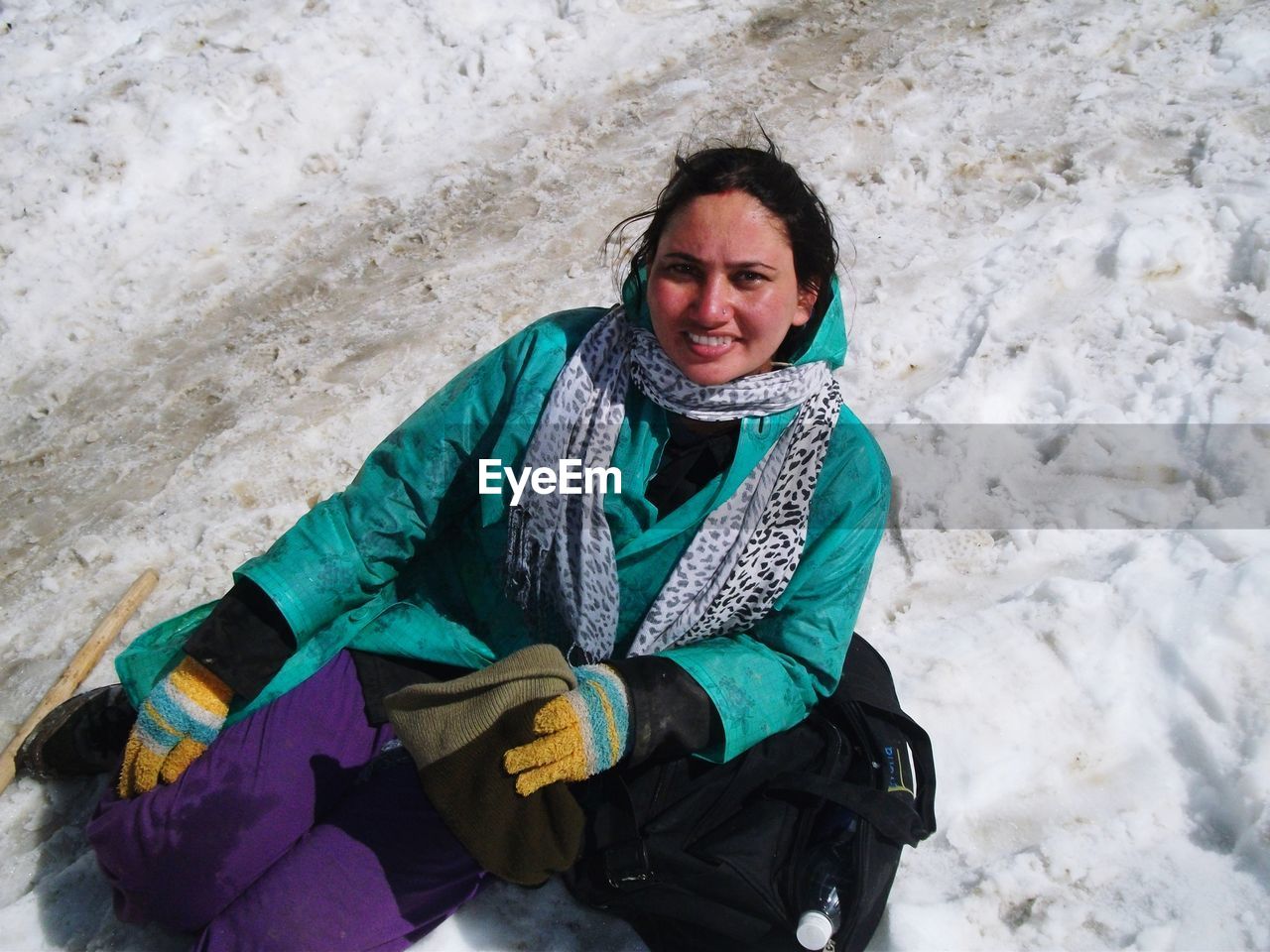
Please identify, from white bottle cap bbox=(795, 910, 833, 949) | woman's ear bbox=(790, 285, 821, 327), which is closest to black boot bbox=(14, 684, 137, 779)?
white bottle cap bbox=(795, 910, 833, 949)

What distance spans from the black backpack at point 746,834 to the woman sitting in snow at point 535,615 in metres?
0.14

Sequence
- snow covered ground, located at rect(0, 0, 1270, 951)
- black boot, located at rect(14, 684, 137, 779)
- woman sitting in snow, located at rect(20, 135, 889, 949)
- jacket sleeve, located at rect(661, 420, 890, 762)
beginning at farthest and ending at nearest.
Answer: black boot, located at rect(14, 684, 137, 779), snow covered ground, located at rect(0, 0, 1270, 951), jacket sleeve, located at rect(661, 420, 890, 762), woman sitting in snow, located at rect(20, 135, 889, 949)

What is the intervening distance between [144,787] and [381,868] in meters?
0.60

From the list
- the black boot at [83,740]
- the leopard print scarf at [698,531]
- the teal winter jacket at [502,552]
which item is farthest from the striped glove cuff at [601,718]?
the black boot at [83,740]

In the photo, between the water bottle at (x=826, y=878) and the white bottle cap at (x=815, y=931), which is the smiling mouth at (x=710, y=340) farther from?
the white bottle cap at (x=815, y=931)

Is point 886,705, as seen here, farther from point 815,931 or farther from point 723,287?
point 723,287

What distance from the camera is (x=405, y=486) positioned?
2320mm

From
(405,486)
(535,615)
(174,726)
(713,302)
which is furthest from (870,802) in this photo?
(174,726)

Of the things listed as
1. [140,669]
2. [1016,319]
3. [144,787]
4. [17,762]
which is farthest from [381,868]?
[1016,319]

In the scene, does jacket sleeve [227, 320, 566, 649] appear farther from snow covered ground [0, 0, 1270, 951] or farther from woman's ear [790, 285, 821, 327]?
snow covered ground [0, 0, 1270, 951]

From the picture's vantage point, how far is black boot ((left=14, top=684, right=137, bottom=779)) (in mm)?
2613

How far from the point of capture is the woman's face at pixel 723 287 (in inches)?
80.7

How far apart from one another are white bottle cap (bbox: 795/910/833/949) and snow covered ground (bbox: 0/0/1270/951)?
1.19ft

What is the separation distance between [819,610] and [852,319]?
6.44ft
